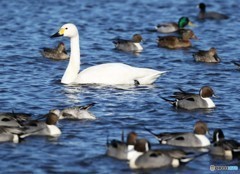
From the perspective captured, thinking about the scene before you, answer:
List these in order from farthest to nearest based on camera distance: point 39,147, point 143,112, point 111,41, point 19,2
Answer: point 19,2, point 111,41, point 143,112, point 39,147

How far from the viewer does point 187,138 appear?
1555 centimetres

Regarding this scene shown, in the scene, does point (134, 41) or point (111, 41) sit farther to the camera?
point (111, 41)

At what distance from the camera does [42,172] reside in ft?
46.5

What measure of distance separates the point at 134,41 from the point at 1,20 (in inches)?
300

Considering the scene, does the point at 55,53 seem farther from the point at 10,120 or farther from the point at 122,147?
Answer: the point at 122,147

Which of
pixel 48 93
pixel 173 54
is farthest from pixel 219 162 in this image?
pixel 173 54

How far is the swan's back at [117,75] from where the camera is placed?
68.9ft

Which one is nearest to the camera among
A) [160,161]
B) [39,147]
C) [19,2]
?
[160,161]

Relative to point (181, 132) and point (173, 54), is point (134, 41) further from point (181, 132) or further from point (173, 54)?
point (181, 132)

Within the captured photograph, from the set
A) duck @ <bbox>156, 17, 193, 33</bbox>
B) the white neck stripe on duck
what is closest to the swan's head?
the white neck stripe on duck

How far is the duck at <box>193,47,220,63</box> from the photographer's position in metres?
24.9

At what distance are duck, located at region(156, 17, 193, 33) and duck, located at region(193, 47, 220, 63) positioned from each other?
607cm

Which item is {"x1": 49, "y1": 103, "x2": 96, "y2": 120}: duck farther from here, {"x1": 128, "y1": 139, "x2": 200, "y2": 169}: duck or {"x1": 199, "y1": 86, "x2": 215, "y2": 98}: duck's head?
{"x1": 128, "y1": 139, "x2": 200, "y2": 169}: duck

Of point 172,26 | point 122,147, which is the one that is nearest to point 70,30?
point 122,147
